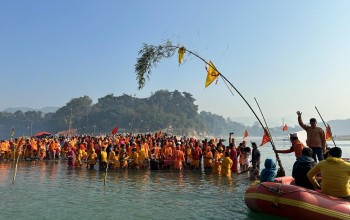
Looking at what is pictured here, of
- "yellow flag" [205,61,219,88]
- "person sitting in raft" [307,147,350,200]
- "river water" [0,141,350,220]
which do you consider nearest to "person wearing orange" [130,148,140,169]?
"river water" [0,141,350,220]

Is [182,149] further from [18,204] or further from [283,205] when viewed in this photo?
[283,205]

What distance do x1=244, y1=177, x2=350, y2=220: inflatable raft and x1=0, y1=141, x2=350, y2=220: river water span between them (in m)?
0.71

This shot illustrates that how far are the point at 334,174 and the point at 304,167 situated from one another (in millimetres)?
1135

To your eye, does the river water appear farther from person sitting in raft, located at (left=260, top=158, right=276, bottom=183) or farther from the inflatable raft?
person sitting in raft, located at (left=260, top=158, right=276, bottom=183)

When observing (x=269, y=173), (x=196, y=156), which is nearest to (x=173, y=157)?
(x=196, y=156)

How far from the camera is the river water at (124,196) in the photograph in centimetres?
1019

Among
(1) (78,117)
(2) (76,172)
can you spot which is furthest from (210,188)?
(1) (78,117)

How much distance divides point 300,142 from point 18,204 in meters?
9.80

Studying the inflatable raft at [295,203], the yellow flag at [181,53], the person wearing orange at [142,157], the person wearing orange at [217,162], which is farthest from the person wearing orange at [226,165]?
the inflatable raft at [295,203]

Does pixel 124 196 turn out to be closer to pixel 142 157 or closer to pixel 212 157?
pixel 142 157

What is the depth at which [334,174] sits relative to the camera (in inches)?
310

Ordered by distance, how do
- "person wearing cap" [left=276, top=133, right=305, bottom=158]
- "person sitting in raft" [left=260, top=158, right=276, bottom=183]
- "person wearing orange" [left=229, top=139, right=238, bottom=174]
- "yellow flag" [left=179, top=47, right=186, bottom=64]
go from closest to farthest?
"person sitting in raft" [left=260, top=158, right=276, bottom=183] → "person wearing cap" [left=276, top=133, right=305, bottom=158] → "yellow flag" [left=179, top=47, right=186, bottom=64] → "person wearing orange" [left=229, top=139, right=238, bottom=174]

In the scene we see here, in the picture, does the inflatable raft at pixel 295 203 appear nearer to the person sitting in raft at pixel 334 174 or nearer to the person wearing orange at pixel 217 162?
the person sitting in raft at pixel 334 174

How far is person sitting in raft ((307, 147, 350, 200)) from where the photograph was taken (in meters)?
7.78
